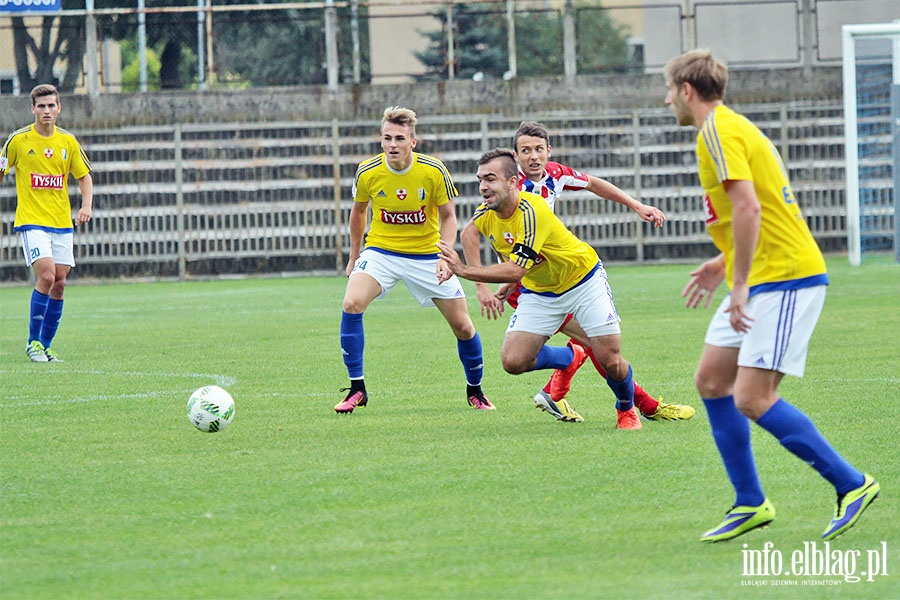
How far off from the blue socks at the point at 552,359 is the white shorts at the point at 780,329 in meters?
3.15

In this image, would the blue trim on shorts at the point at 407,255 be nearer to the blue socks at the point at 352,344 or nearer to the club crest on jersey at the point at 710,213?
the blue socks at the point at 352,344

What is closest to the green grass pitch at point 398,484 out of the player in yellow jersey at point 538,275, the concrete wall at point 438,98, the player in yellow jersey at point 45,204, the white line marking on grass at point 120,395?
the white line marking on grass at point 120,395

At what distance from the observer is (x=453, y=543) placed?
4781 millimetres

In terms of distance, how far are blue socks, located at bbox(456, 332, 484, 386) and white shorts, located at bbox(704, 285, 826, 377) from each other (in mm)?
3806

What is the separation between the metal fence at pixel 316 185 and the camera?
24484 mm

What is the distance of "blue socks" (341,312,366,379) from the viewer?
27.8 feet

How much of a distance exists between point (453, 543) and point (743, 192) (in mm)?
→ 1596

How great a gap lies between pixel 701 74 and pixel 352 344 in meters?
4.20

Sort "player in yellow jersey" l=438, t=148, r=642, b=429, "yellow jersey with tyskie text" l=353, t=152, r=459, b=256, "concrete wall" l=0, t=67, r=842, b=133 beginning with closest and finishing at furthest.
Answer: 1. "player in yellow jersey" l=438, t=148, r=642, b=429
2. "yellow jersey with tyskie text" l=353, t=152, r=459, b=256
3. "concrete wall" l=0, t=67, r=842, b=133

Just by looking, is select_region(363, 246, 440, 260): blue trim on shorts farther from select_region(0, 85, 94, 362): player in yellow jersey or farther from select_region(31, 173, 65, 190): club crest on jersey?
select_region(31, 173, 65, 190): club crest on jersey

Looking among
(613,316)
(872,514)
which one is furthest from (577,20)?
(872,514)

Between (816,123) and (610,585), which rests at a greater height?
(816,123)

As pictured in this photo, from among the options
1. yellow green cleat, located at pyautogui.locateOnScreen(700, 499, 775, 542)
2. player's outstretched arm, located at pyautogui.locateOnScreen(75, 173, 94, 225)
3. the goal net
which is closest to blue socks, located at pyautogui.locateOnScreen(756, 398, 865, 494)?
yellow green cleat, located at pyautogui.locateOnScreen(700, 499, 775, 542)

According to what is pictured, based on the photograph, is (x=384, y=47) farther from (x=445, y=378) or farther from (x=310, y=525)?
(x=310, y=525)
